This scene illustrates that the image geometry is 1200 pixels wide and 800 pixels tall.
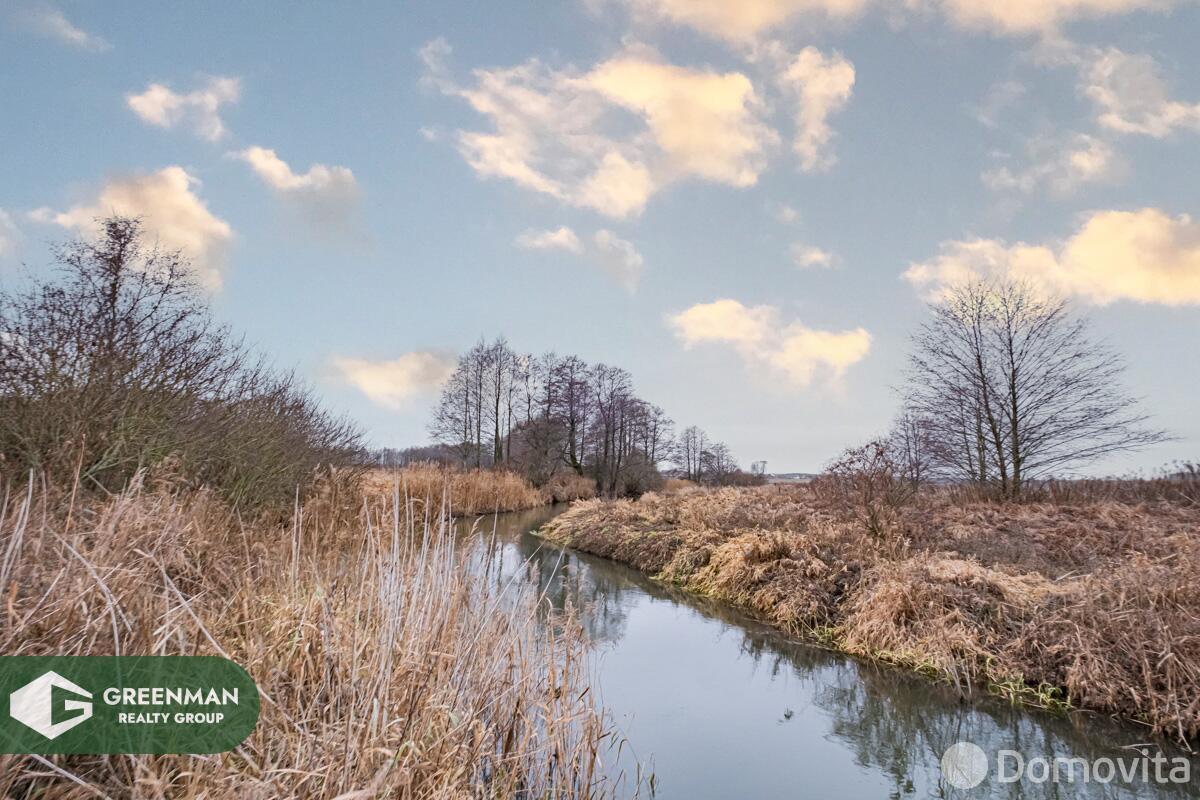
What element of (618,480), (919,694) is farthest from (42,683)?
(618,480)

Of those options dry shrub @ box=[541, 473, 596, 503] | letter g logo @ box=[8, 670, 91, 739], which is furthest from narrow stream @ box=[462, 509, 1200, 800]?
dry shrub @ box=[541, 473, 596, 503]

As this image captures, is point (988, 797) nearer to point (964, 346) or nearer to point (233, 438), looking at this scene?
point (233, 438)

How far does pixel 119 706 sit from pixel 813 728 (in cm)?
472

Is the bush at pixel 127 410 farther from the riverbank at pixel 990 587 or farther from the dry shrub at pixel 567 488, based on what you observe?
the dry shrub at pixel 567 488

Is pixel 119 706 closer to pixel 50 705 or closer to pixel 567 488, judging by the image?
pixel 50 705

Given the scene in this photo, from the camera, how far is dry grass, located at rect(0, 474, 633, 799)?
72.1 inches

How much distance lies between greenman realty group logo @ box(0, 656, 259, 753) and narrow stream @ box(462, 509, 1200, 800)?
5.69 feet

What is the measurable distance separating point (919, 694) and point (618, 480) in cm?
2645

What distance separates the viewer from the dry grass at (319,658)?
183cm

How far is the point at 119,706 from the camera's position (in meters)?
1.83

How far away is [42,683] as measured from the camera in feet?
5.76

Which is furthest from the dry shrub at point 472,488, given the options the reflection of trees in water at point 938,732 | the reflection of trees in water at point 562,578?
the reflection of trees in water at point 938,732

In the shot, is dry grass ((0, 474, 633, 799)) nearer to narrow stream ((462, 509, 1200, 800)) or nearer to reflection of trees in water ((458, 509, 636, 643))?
reflection of trees in water ((458, 509, 636, 643))

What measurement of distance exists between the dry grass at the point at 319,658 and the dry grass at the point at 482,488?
6.49m
